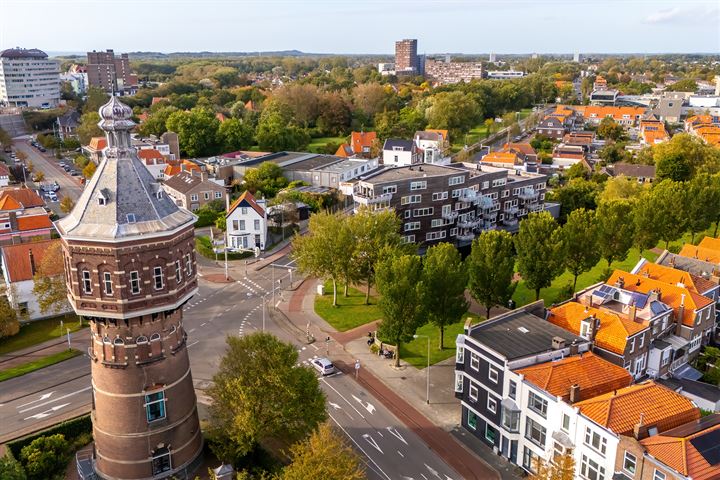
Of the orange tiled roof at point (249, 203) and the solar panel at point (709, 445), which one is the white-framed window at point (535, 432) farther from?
the orange tiled roof at point (249, 203)

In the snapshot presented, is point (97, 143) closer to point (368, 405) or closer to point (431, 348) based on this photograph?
point (431, 348)

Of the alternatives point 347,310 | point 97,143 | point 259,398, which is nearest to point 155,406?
point 259,398

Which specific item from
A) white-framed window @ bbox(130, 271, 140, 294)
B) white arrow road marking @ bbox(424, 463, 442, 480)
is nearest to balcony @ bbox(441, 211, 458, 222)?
white arrow road marking @ bbox(424, 463, 442, 480)

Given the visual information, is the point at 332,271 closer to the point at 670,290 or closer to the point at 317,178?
the point at 670,290

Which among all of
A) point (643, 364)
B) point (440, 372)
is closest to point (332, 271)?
point (440, 372)

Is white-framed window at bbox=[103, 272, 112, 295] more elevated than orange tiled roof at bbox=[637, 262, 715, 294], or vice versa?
white-framed window at bbox=[103, 272, 112, 295]

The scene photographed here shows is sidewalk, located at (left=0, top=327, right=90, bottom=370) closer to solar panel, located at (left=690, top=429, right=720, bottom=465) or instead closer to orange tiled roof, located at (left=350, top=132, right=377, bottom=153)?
solar panel, located at (left=690, top=429, right=720, bottom=465)

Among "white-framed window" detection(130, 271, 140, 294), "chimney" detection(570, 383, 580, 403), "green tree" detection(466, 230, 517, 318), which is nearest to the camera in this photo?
"white-framed window" detection(130, 271, 140, 294)

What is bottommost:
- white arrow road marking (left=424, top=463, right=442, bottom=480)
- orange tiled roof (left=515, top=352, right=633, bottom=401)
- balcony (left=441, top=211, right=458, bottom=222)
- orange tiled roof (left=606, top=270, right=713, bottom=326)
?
white arrow road marking (left=424, top=463, right=442, bottom=480)
